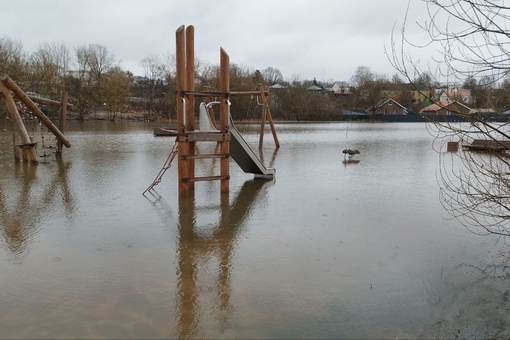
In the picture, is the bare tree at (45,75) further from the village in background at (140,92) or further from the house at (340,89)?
the house at (340,89)

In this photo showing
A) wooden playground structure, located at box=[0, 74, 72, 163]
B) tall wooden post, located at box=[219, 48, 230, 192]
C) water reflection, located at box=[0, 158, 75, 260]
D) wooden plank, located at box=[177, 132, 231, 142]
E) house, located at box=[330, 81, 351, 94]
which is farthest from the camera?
house, located at box=[330, 81, 351, 94]

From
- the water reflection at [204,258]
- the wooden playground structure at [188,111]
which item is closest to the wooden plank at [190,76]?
the wooden playground structure at [188,111]

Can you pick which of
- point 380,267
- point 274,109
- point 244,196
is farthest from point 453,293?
point 274,109

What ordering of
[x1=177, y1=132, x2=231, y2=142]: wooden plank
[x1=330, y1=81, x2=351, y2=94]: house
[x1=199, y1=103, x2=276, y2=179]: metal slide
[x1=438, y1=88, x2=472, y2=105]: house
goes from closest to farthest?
1. [x1=438, y1=88, x2=472, y2=105]: house
2. [x1=177, y1=132, x2=231, y2=142]: wooden plank
3. [x1=199, y1=103, x2=276, y2=179]: metal slide
4. [x1=330, y1=81, x2=351, y2=94]: house

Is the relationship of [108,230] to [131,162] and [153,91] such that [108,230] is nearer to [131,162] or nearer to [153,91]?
[131,162]

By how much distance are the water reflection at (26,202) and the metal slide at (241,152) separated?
299cm

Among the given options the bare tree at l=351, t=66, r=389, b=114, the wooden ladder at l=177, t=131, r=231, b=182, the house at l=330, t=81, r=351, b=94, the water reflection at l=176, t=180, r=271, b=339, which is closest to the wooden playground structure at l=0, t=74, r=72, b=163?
the wooden ladder at l=177, t=131, r=231, b=182

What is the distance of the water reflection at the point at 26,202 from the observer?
18.7ft

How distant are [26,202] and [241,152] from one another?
4474 millimetres

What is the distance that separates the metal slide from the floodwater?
1.12 meters

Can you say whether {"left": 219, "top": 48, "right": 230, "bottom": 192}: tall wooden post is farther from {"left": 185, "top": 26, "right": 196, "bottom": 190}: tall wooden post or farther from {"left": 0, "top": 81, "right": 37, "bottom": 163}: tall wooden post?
{"left": 0, "top": 81, "right": 37, "bottom": 163}: tall wooden post

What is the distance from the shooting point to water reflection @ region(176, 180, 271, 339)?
11.8ft

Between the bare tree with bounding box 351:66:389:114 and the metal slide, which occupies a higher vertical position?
the bare tree with bounding box 351:66:389:114

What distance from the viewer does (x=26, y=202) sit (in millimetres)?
7734
